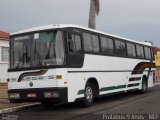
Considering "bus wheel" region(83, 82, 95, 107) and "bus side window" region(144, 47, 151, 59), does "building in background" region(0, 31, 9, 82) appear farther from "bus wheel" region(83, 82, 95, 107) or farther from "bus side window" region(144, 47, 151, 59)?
"bus wheel" region(83, 82, 95, 107)

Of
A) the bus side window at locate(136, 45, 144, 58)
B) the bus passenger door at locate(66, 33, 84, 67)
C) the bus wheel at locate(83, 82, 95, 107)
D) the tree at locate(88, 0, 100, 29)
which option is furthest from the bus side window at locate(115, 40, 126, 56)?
the tree at locate(88, 0, 100, 29)

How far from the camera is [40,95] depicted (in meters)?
14.2

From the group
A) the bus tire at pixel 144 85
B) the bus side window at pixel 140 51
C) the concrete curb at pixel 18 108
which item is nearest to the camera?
the concrete curb at pixel 18 108

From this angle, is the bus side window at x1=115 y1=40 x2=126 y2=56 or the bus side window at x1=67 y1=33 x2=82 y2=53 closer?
the bus side window at x1=67 y1=33 x2=82 y2=53

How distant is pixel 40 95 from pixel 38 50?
5.37 ft

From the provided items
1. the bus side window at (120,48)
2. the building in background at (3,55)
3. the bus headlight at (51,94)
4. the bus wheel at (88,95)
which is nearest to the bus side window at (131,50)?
the bus side window at (120,48)

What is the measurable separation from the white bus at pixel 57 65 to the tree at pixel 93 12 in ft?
29.2

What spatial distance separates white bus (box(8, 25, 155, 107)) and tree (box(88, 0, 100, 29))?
889 centimetres

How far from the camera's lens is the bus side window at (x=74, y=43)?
567 inches

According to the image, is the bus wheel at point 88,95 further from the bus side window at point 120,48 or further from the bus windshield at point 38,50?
the bus side window at point 120,48

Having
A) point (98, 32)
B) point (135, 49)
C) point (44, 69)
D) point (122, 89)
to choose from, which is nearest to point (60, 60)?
point (44, 69)

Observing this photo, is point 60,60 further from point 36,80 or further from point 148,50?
point 148,50

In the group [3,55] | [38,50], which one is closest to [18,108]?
[38,50]

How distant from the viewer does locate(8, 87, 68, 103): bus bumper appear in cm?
1385
